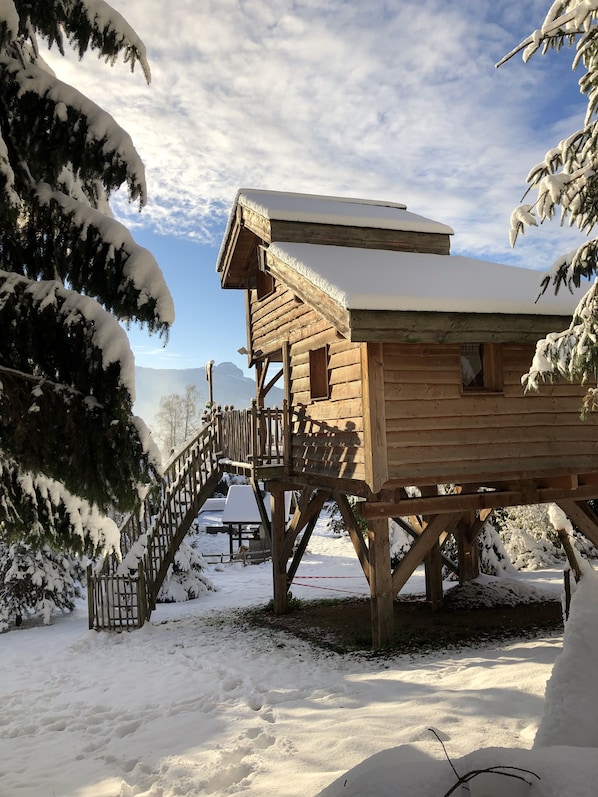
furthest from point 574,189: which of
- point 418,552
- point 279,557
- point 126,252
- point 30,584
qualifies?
point 30,584

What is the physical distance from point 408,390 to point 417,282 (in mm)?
1865

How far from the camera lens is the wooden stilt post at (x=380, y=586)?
10.3 metres

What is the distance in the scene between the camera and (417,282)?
33.4ft

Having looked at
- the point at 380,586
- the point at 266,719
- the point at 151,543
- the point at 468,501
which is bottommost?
the point at 266,719

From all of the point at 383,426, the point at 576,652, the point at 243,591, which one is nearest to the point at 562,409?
the point at 383,426

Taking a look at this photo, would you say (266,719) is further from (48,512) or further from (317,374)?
(317,374)

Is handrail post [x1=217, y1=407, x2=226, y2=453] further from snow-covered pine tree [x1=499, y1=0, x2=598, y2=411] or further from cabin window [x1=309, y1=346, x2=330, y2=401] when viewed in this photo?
snow-covered pine tree [x1=499, y1=0, x2=598, y2=411]

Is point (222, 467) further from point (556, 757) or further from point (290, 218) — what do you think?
point (556, 757)

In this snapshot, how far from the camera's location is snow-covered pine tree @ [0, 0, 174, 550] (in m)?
4.35

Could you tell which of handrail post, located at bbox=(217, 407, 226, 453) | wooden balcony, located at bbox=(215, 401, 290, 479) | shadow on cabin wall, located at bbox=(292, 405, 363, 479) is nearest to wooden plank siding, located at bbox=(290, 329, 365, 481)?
shadow on cabin wall, located at bbox=(292, 405, 363, 479)

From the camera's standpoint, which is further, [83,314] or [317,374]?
[317,374]

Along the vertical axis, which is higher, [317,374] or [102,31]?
[102,31]

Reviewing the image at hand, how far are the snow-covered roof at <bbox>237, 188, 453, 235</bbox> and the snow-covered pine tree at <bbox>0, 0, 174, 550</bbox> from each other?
799 cm

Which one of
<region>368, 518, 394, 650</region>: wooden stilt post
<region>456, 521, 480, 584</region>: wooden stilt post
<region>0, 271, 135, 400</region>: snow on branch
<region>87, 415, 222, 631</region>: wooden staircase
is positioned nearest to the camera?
<region>0, 271, 135, 400</region>: snow on branch
